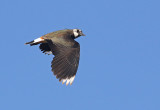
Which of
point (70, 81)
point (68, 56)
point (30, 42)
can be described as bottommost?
point (70, 81)

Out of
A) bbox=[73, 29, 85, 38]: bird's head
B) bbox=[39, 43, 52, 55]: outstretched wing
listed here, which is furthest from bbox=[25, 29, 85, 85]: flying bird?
bbox=[39, 43, 52, 55]: outstretched wing

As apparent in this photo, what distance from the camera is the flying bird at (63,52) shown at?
1648 centimetres

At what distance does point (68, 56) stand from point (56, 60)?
0.59 m

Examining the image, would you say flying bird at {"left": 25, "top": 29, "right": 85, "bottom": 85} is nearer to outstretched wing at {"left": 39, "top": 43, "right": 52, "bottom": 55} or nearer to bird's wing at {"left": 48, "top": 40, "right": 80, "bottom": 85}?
bird's wing at {"left": 48, "top": 40, "right": 80, "bottom": 85}

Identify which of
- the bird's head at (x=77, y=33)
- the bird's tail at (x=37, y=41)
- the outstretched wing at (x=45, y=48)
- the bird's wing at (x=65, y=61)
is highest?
the bird's head at (x=77, y=33)

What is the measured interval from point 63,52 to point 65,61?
51 centimetres

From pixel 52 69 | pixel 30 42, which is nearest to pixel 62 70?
pixel 52 69

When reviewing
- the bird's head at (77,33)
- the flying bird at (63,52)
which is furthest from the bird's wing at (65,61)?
the bird's head at (77,33)

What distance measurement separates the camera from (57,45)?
1761cm

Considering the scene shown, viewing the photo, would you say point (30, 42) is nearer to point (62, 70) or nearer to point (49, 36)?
point (49, 36)

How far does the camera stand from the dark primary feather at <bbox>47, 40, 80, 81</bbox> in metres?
16.5

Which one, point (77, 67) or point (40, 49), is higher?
point (40, 49)

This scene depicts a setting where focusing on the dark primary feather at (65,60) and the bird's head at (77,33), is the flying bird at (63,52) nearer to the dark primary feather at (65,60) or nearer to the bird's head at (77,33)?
the dark primary feather at (65,60)

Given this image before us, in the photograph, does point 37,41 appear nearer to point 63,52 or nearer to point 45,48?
point 45,48
